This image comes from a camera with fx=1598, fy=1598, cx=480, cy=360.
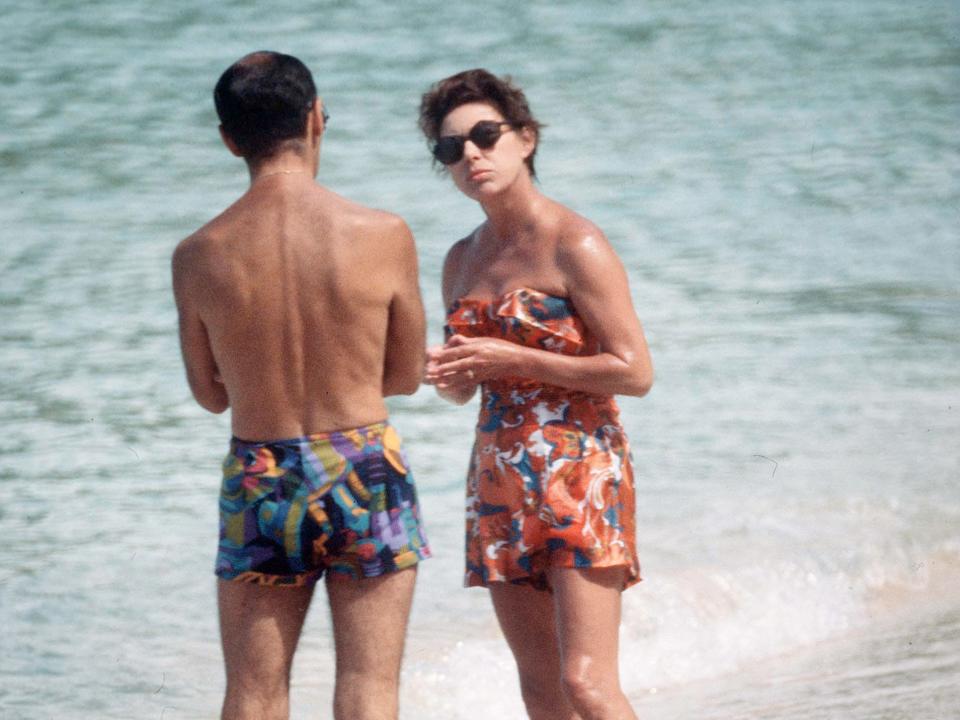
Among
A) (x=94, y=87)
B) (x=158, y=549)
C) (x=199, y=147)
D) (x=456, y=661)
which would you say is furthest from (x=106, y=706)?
(x=94, y=87)

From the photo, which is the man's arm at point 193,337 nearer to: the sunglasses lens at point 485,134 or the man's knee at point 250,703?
the man's knee at point 250,703

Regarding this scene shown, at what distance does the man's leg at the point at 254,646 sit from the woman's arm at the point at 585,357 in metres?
0.63

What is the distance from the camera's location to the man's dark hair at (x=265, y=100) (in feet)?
9.75

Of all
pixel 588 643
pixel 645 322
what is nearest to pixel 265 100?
pixel 588 643

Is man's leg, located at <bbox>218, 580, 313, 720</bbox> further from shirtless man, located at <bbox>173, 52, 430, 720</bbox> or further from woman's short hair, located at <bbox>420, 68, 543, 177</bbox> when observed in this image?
woman's short hair, located at <bbox>420, 68, 543, 177</bbox>

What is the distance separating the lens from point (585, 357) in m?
3.42

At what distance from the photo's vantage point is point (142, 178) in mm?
16172

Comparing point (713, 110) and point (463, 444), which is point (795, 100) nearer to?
point (713, 110)

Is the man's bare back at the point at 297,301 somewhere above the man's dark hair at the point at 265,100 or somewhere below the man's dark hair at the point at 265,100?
below

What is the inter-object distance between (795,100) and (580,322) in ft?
55.5

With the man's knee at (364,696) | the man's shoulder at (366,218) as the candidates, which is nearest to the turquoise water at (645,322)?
the man's knee at (364,696)

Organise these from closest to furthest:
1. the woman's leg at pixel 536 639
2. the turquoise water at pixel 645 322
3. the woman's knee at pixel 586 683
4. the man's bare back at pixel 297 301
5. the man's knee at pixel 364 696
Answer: the man's bare back at pixel 297 301 → the man's knee at pixel 364 696 → the woman's knee at pixel 586 683 → the woman's leg at pixel 536 639 → the turquoise water at pixel 645 322

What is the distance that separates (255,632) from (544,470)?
0.72 m

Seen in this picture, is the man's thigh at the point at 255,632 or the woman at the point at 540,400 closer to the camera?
the man's thigh at the point at 255,632
